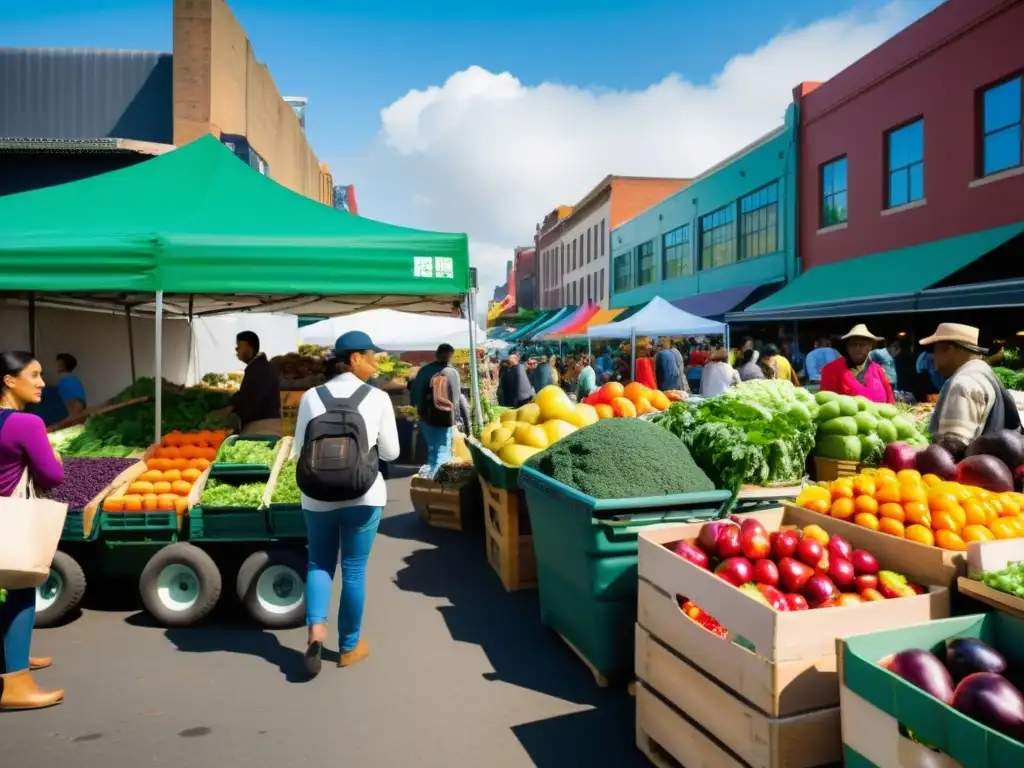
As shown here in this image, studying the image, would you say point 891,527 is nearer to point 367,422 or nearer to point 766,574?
point 766,574

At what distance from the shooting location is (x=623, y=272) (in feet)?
141

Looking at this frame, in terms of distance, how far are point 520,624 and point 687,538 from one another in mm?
1897

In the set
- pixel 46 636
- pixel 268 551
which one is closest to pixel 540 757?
pixel 268 551

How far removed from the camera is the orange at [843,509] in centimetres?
386

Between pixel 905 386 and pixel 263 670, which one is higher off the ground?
pixel 905 386

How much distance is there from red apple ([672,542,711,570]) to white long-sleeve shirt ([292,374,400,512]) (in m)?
1.66

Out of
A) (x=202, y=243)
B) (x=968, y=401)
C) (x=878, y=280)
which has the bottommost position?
(x=968, y=401)

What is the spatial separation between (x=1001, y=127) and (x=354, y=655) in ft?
51.3

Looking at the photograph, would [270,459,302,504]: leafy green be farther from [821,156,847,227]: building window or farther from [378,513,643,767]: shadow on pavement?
[821,156,847,227]: building window

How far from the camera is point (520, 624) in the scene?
5344 mm

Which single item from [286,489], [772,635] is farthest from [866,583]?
[286,489]

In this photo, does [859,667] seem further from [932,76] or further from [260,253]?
[932,76]

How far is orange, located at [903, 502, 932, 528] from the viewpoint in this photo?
3535 mm

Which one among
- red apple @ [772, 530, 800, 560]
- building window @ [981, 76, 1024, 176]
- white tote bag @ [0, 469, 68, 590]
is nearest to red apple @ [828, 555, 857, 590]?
red apple @ [772, 530, 800, 560]
